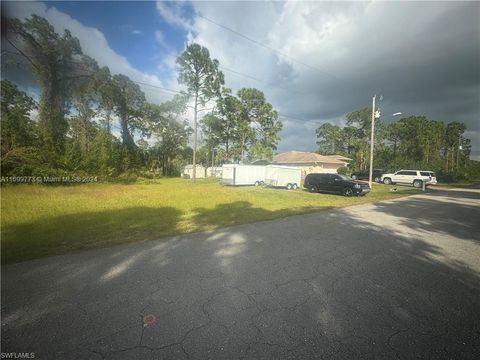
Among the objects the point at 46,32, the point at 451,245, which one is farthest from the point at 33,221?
the point at 46,32

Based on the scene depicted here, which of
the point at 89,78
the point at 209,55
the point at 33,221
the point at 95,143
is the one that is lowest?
the point at 33,221

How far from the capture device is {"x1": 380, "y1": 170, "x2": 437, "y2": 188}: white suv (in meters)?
26.7

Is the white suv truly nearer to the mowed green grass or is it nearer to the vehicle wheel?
the vehicle wheel

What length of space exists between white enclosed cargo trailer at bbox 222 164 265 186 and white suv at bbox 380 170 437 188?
58.5 ft

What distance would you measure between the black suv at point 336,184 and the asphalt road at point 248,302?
467 inches

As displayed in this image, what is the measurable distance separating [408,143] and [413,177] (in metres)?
39.4

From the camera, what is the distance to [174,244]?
19.4ft

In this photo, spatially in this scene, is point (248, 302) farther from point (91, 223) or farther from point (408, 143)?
point (408, 143)

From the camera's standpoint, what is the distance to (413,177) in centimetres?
2752

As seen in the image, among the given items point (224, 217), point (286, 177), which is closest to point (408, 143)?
point (286, 177)

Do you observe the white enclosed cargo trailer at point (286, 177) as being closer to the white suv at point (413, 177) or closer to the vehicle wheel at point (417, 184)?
the white suv at point (413, 177)

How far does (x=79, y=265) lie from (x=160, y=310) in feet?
8.59

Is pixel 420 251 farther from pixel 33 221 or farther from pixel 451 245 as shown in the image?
pixel 33 221

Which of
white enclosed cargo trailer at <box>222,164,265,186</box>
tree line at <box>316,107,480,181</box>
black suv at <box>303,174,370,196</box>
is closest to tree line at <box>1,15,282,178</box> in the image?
white enclosed cargo trailer at <box>222,164,265,186</box>
